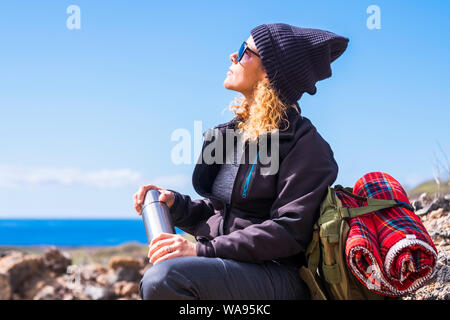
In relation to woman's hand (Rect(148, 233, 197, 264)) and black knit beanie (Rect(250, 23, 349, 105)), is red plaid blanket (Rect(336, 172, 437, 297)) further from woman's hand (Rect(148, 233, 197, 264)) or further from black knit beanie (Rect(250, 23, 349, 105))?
black knit beanie (Rect(250, 23, 349, 105))

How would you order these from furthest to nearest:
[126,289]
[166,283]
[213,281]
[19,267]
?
[19,267], [126,289], [213,281], [166,283]

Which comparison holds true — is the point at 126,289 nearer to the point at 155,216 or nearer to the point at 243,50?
the point at 155,216

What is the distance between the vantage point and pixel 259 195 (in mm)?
2953

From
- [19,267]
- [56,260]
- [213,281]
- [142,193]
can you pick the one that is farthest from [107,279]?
[213,281]

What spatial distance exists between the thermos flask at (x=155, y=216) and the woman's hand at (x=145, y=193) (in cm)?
4

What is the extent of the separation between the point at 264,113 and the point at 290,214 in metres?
0.73

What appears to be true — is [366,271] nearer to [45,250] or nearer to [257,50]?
[257,50]

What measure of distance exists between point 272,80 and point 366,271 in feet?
4.46

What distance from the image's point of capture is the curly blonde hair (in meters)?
3.10

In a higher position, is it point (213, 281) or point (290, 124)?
point (290, 124)

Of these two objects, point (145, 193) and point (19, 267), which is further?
point (19, 267)

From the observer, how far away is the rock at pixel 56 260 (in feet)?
25.0

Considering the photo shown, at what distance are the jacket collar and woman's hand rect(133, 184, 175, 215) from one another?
0.59 meters

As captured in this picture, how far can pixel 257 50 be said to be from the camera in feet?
10.7
